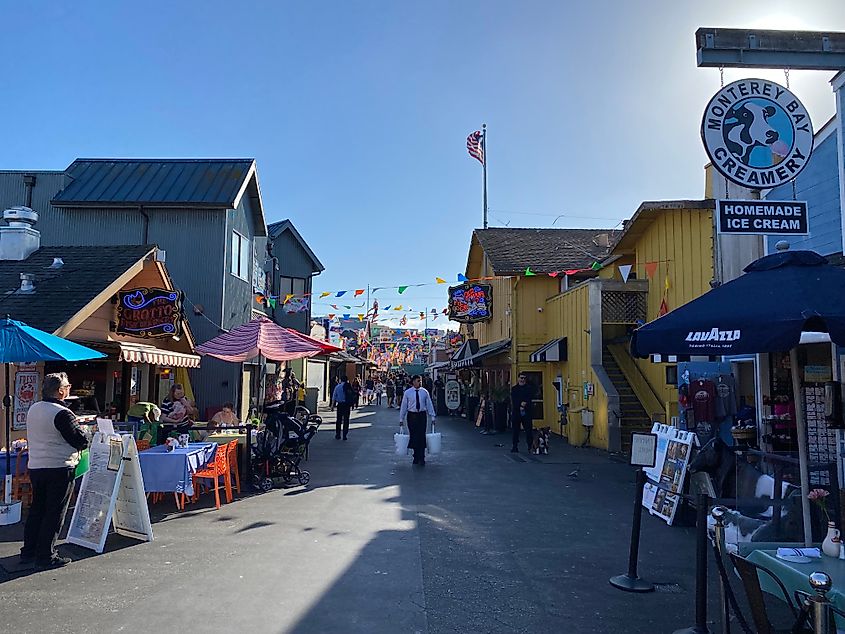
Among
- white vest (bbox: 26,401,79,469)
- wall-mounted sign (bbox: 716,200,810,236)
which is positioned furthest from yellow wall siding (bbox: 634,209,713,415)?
white vest (bbox: 26,401,79,469)

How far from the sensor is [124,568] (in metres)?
6.30

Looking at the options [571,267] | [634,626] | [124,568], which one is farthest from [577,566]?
[571,267]

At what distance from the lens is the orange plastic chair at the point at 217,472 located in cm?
900

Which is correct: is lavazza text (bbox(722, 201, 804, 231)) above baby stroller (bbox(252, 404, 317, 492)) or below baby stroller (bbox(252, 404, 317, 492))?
above

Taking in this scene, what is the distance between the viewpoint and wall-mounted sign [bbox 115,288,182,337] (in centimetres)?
1270

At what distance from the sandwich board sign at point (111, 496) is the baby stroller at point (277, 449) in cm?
338

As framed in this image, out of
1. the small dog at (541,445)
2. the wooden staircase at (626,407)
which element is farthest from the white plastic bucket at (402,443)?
the wooden staircase at (626,407)

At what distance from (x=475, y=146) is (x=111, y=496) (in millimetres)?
26611

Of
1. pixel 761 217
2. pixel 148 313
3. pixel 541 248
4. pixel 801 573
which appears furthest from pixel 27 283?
pixel 541 248

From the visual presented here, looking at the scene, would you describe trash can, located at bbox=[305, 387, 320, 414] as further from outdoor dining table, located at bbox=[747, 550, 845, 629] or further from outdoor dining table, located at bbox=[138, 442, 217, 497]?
outdoor dining table, located at bbox=[747, 550, 845, 629]

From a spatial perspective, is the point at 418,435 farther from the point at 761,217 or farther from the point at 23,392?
the point at 761,217

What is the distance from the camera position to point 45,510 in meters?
6.43

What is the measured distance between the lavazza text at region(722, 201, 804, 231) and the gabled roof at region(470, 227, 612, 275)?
14357 millimetres

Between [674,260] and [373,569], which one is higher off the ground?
[674,260]
